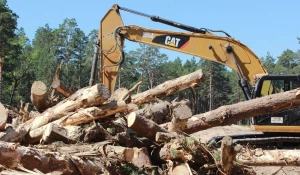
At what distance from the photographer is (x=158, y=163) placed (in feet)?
23.5

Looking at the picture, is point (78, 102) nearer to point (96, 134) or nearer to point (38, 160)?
point (96, 134)

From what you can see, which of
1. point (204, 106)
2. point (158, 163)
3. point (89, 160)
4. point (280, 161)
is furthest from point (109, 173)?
point (204, 106)

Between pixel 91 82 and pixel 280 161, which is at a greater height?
pixel 91 82

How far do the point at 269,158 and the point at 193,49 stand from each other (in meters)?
5.06

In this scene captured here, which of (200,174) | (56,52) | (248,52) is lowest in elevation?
(200,174)

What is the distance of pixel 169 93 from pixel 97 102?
2.57 metres

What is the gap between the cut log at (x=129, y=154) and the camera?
21.8ft

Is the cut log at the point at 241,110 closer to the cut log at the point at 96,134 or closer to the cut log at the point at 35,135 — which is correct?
the cut log at the point at 96,134

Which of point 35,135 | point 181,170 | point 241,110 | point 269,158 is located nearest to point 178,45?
point 241,110

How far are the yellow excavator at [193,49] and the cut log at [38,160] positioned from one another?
15.9ft

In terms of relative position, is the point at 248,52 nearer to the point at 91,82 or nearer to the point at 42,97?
the point at 91,82

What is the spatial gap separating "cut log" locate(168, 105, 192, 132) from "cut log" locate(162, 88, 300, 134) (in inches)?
27.5

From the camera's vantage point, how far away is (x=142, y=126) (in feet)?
23.3

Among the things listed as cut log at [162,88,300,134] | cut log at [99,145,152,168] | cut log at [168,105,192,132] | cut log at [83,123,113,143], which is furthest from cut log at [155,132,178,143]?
cut log at [162,88,300,134]
